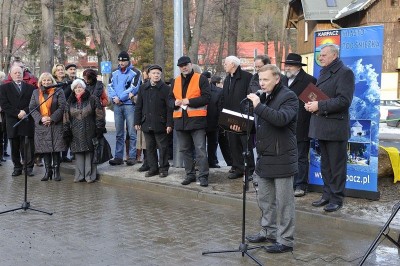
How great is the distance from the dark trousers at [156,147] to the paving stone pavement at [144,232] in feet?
2.03

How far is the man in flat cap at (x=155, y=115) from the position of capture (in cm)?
954

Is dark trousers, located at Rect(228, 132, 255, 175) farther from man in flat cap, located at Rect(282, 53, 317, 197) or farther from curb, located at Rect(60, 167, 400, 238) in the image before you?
man in flat cap, located at Rect(282, 53, 317, 197)

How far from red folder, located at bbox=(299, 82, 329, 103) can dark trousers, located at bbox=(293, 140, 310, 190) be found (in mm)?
1072

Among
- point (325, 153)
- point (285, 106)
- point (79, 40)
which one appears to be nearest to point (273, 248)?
point (285, 106)

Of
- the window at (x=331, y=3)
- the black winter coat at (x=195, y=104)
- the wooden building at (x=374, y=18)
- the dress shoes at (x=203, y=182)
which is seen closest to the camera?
the black winter coat at (x=195, y=104)

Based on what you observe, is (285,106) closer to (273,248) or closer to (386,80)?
(273,248)

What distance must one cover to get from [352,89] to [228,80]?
2.51 meters

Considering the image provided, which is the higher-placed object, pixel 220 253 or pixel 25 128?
pixel 25 128

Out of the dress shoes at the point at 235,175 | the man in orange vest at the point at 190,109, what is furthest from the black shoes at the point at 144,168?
the dress shoes at the point at 235,175

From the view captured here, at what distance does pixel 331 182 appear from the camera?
724 cm

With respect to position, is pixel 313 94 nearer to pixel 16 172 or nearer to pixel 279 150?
pixel 279 150

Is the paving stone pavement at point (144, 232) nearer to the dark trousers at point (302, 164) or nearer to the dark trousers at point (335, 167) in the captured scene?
the dark trousers at point (335, 167)

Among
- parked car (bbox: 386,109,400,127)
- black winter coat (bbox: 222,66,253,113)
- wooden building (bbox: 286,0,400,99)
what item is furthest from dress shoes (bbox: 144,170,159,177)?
wooden building (bbox: 286,0,400,99)

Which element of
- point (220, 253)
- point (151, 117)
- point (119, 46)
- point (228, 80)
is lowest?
point (220, 253)
